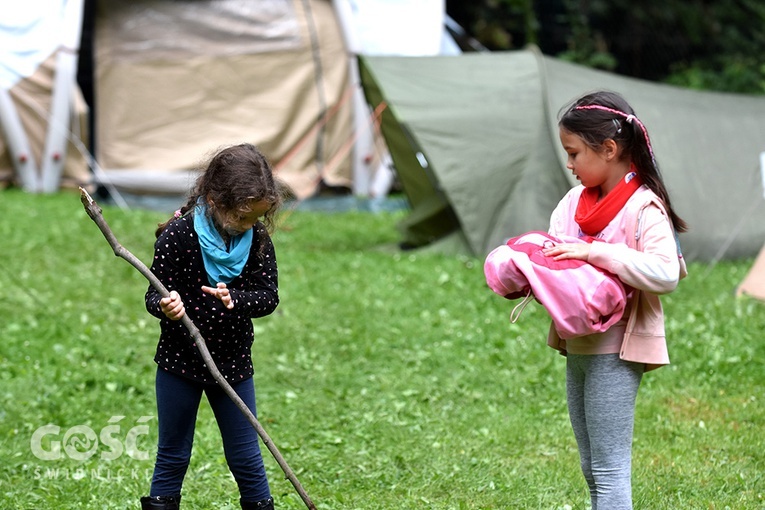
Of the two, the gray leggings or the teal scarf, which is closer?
the gray leggings

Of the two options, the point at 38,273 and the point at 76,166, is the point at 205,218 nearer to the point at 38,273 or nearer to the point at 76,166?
the point at 38,273

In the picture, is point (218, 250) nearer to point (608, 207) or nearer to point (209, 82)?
point (608, 207)

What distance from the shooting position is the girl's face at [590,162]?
3.10 m

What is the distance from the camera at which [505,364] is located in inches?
238

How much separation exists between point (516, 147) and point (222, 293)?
6.57 m

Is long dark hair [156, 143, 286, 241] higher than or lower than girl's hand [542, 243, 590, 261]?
higher

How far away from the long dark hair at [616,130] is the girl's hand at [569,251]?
0.29 metres

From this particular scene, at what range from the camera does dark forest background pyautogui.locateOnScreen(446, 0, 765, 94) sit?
17375mm

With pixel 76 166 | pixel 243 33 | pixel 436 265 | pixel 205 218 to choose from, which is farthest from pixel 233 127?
pixel 205 218

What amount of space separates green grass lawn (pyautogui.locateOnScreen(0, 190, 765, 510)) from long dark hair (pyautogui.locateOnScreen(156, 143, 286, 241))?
1.38 meters

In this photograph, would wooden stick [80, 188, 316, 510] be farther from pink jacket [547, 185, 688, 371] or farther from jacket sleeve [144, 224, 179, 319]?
pink jacket [547, 185, 688, 371]

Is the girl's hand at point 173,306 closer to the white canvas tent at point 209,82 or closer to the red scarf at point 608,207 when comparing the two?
the red scarf at point 608,207

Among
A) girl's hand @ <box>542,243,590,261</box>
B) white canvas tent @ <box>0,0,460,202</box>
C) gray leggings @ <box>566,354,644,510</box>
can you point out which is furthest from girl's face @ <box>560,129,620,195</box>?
white canvas tent @ <box>0,0,460,202</box>

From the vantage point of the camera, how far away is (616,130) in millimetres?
3076
